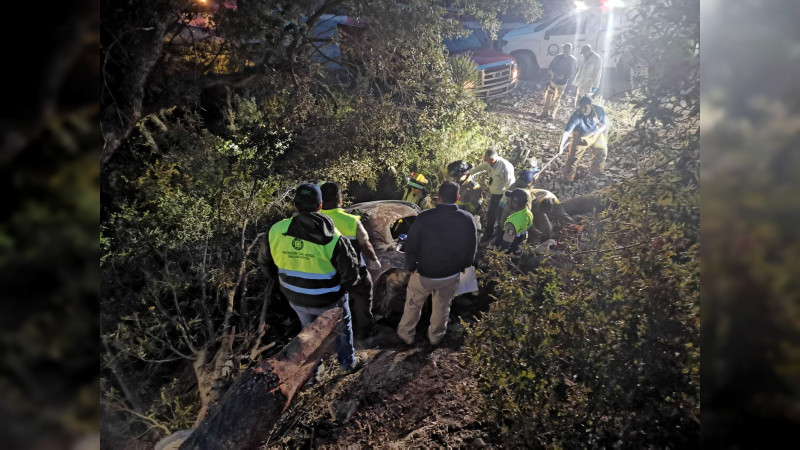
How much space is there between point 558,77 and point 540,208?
32.3 inches

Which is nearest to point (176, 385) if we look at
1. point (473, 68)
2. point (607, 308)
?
point (607, 308)

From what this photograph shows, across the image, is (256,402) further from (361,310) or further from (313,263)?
(361,310)

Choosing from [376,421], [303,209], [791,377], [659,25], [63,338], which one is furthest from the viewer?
[303,209]

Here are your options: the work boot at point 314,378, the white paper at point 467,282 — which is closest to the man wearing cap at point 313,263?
the work boot at point 314,378

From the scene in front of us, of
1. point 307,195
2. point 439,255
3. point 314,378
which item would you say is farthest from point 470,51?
point 314,378

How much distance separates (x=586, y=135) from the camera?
280cm

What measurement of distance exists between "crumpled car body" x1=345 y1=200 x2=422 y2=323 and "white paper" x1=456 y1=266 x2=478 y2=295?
0.37 m

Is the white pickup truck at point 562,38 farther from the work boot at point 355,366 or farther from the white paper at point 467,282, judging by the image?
the work boot at point 355,366

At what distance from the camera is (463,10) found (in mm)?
3383

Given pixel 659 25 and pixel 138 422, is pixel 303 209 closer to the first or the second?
pixel 138 422

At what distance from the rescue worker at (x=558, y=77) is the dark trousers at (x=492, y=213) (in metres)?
0.60

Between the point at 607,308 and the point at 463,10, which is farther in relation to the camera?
the point at 463,10

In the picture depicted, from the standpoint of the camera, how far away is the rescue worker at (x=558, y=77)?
9.15 ft

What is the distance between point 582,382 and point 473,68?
219 cm
